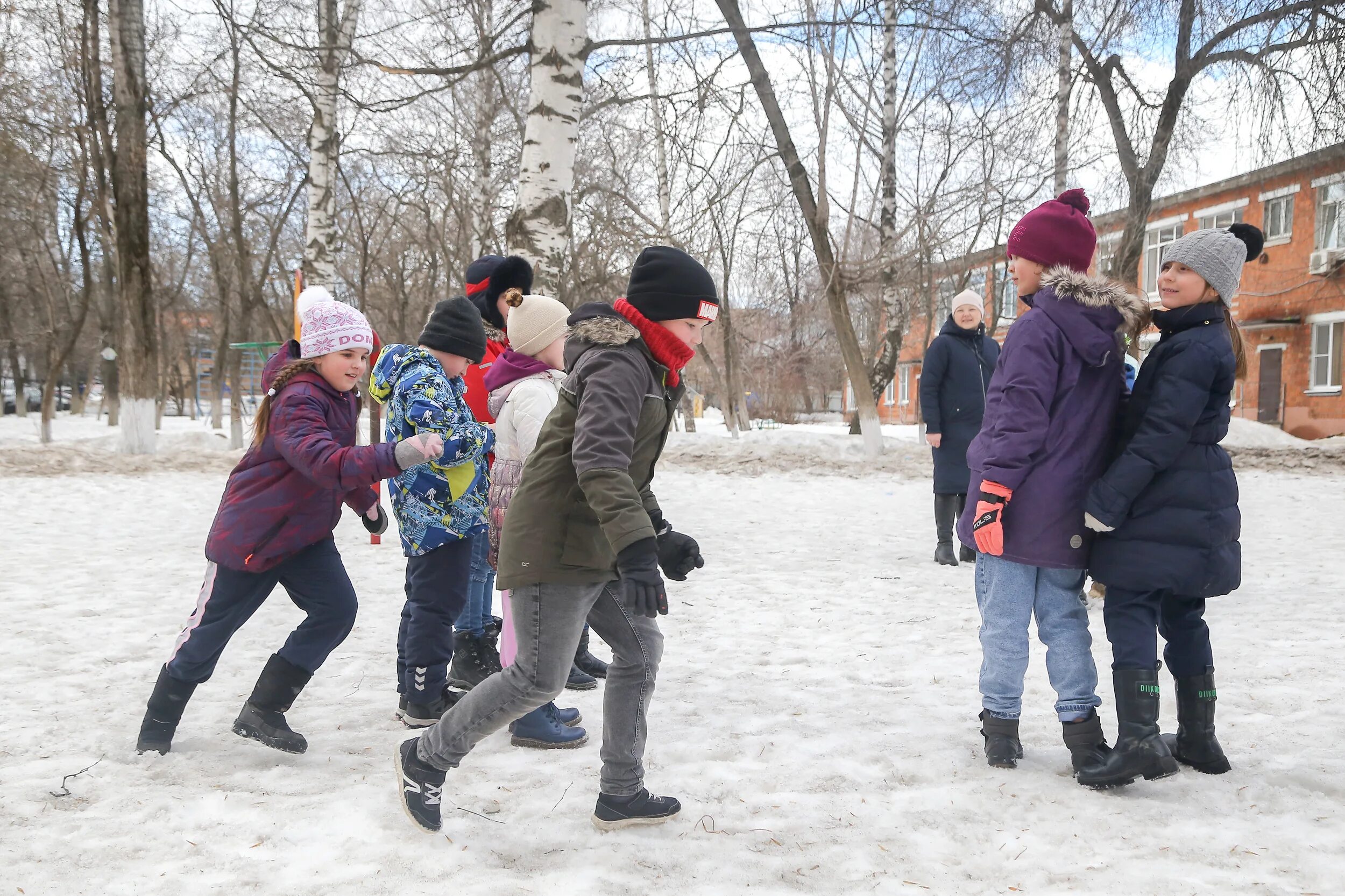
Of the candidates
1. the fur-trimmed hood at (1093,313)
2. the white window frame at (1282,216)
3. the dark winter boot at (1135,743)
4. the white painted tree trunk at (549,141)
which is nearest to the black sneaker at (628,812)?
the dark winter boot at (1135,743)

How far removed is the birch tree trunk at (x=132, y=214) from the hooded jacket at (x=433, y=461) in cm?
1264

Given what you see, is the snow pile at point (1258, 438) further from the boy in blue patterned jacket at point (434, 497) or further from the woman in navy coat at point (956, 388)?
the boy in blue patterned jacket at point (434, 497)

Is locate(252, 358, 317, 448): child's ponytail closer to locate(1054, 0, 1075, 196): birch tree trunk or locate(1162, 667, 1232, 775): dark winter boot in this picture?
locate(1162, 667, 1232, 775): dark winter boot

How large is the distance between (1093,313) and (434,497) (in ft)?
7.38

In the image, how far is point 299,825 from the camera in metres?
2.53

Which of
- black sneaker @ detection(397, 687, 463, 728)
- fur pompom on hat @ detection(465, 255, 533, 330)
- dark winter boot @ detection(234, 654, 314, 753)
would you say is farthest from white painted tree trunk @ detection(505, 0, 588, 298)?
dark winter boot @ detection(234, 654, 314, 753)

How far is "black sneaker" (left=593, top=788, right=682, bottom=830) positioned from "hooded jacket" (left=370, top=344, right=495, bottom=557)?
1140 mm

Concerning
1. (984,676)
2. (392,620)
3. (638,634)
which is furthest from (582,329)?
(392,620)

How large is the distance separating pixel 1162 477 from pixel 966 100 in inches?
492

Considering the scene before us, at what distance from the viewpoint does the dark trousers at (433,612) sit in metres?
3.27

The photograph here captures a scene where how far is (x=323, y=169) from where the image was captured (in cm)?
1378

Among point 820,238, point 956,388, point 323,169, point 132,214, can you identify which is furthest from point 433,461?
point 132,214

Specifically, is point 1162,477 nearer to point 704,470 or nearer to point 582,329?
point 582,329

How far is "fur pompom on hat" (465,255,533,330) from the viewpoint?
4.05m
